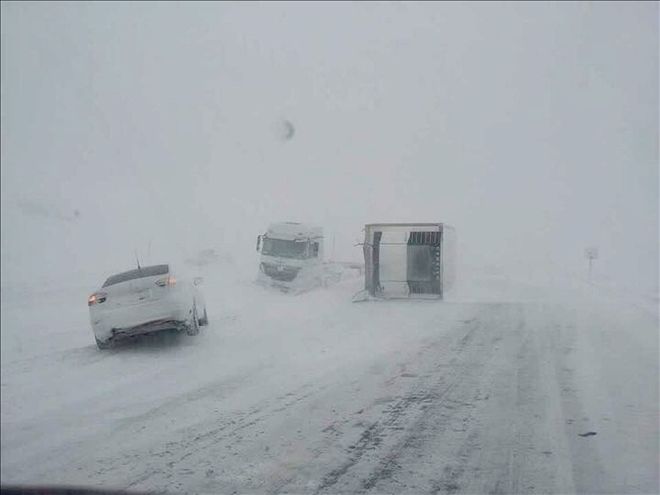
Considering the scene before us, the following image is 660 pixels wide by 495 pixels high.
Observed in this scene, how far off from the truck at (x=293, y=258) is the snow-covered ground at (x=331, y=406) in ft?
13.4

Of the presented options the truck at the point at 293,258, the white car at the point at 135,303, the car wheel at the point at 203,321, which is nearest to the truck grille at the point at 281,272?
the truck at the point at 293,258

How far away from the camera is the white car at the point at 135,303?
9414mm

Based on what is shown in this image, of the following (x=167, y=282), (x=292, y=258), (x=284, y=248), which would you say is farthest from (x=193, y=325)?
(x=284, y=248)

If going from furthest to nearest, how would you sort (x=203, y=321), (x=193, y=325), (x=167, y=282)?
(x=203, y=321) < (x=193, y=325) < (x=167, y=282)

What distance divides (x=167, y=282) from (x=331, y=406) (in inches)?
151

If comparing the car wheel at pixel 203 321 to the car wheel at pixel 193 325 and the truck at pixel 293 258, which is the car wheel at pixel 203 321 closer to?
the car wheel at pixel 193 325

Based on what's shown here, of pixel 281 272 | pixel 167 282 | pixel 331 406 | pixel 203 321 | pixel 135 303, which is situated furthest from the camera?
pixel 281 272

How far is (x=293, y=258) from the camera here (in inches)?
730

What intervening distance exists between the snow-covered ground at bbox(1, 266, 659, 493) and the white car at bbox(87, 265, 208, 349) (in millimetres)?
548

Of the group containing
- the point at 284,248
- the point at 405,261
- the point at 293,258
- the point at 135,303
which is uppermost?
the point at 135,303

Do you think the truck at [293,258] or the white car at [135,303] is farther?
the truck at [293,258]

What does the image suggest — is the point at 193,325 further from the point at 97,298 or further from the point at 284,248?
the point at 284,248

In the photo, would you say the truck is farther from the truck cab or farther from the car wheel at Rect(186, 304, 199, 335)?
the car wheel at Rect(186, 304, 199, 335)

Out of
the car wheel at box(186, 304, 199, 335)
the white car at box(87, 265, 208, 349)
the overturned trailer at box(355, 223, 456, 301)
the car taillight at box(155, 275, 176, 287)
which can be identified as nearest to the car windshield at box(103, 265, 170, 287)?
the white car at box(87, 265, 208, 349)
